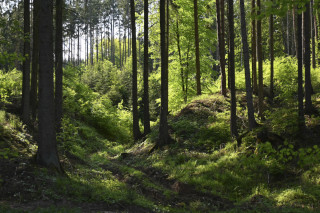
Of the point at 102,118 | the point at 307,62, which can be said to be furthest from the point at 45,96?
the point at 102,118

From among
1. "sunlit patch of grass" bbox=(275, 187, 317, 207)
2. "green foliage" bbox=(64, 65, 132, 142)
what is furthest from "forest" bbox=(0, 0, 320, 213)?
"green foliage" bbox=(64, 65, 132, 142)

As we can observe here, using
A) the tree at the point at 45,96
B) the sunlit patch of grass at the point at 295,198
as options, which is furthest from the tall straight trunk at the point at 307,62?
the tree at the point at 45,96

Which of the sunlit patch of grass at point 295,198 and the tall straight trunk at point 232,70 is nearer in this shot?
the sunlit patch of grass at point 295,198

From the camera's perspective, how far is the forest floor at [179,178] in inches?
259

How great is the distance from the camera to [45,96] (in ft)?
25.9

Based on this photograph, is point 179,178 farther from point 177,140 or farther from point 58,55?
point 58,55

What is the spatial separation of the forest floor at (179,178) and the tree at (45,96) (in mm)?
477

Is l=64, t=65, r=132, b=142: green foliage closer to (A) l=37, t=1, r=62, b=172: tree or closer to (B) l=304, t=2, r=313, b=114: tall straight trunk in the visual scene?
(A) l=37, t=1, r=62, b=172: tree

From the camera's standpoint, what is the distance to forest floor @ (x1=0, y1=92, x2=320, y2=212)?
6570 millimetres

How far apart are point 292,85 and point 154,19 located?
37.3 ft

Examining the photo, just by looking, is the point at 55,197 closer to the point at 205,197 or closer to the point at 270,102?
the point at 205,197

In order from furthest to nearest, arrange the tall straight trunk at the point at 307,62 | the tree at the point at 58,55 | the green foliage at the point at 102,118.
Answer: the green foliage at the point at 102,118
the tree at the point at 58,55
the tall straight trunk at the point at 307,62

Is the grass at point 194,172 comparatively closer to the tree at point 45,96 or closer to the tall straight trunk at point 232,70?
the tree at point 45,96

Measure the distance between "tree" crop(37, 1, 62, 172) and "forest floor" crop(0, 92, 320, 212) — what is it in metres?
0.48
